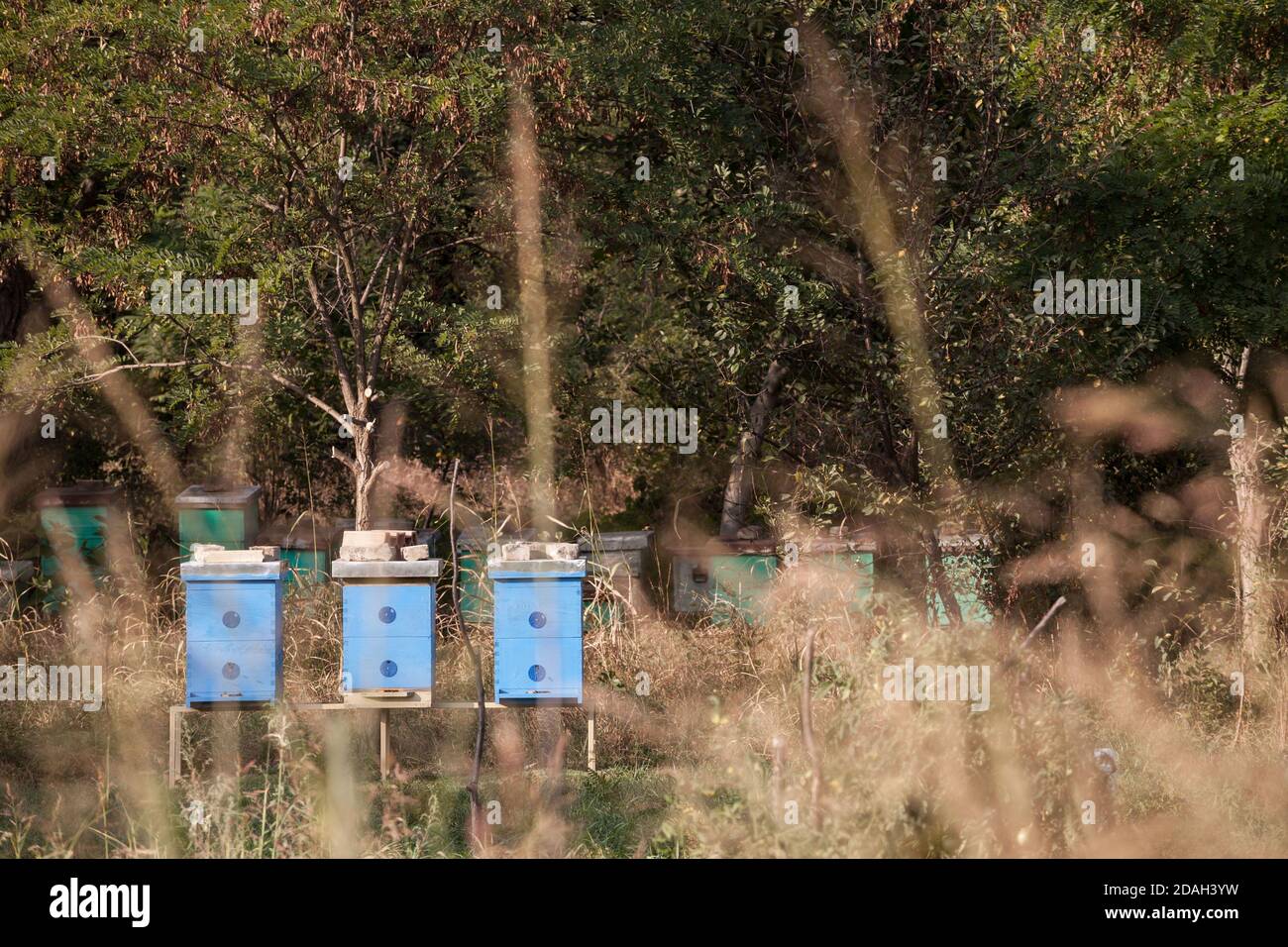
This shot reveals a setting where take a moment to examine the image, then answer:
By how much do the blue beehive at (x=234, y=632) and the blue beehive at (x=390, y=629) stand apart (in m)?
0.33

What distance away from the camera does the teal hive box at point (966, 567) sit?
296 inches

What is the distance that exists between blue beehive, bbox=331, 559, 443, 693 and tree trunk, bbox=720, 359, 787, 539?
2.79m

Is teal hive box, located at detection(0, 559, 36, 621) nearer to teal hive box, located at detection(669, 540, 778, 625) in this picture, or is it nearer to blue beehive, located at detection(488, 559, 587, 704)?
blue beehive, located at detection(488, 559, 587, 704)

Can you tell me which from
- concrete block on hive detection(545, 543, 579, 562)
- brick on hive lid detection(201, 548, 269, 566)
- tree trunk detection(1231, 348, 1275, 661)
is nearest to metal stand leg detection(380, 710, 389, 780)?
brick on hive lid detection(201, 548, 269, 566)

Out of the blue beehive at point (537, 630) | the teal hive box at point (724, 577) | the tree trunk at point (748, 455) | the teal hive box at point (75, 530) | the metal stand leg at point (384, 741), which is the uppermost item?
the tree trunk at point (748, 455)

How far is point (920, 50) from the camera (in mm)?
7848

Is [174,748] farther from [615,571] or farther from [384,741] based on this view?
[615,571]

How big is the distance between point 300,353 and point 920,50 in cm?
448

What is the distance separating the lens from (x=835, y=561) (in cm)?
768

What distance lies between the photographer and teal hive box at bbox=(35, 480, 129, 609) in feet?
28.9

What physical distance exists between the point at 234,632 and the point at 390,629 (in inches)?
27.6

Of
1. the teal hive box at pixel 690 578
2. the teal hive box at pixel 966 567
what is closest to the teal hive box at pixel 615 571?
the teal hive box at pixel 690 578

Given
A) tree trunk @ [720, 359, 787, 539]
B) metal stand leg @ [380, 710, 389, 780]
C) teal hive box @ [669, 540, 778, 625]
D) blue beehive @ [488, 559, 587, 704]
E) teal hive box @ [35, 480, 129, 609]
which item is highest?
tree trunk @ [720, 359, 787, 539]

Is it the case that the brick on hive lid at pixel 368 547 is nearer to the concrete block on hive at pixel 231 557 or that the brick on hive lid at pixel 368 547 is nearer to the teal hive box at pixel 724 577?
the concrete block on hive at pixel 231 557
